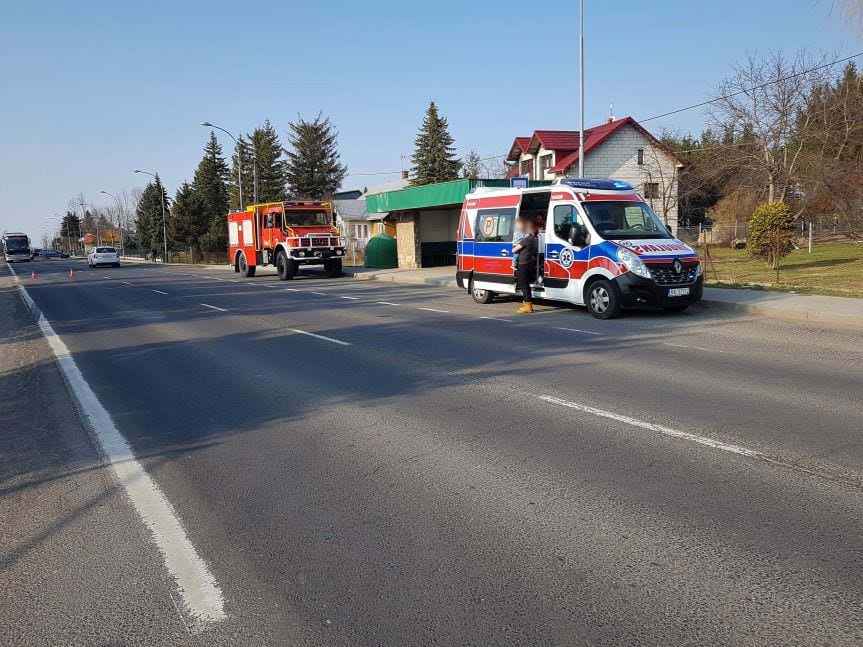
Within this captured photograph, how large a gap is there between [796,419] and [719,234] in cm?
4174

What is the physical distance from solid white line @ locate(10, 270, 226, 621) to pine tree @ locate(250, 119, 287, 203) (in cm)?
7805

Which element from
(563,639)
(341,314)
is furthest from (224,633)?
(341,314)

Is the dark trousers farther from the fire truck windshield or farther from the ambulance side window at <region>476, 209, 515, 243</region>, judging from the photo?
the fire truck windshield

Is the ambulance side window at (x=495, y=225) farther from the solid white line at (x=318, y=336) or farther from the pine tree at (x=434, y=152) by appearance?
the pine tree at (x=434, y=152)

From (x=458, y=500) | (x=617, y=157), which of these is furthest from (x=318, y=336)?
(x=617, y=157)

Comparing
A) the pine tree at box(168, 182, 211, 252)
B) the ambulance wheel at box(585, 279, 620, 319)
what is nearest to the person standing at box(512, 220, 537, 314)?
the ambulance wheel at box(585, 279, 620, 319)

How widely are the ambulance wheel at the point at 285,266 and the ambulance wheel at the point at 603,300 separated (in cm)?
1845

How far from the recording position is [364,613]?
3490mm

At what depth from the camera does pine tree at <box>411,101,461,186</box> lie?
73.2m

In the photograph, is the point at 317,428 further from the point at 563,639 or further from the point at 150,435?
the point at 563,639

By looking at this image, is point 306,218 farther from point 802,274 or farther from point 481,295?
point 802,274

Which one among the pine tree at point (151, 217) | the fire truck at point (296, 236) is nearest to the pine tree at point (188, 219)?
the pine tree at point (151, 217)

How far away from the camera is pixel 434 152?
7325 cm

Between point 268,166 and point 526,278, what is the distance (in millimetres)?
71986
